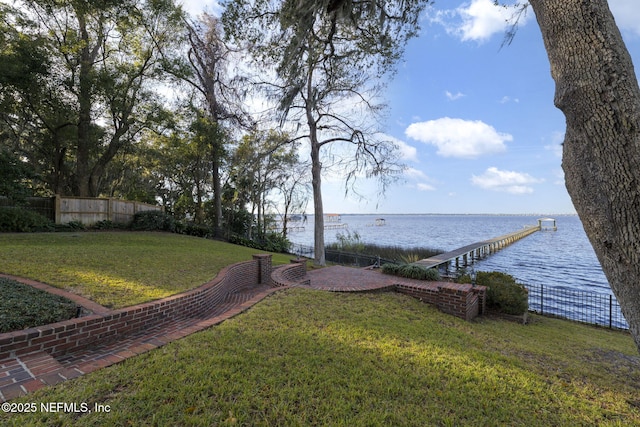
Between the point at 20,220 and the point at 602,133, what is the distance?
15.6 metres

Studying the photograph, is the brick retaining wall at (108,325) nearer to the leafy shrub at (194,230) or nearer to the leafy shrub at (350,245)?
the leafy shrub at (194,230)

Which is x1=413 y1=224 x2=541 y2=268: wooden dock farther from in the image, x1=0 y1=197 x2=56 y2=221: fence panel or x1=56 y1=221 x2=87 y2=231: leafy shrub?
x1=0 y1=197 x2=56 y2=221: fence panel

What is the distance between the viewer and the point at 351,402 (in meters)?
2.18

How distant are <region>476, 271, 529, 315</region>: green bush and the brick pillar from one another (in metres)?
5.79

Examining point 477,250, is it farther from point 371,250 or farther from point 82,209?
point 82,209

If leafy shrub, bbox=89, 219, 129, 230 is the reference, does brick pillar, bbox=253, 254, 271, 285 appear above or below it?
below

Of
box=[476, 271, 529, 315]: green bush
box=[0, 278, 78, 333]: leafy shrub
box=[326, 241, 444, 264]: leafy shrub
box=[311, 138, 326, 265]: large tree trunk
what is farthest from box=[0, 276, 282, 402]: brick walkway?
box=[326, 241, 444, 264]: leafy shrub

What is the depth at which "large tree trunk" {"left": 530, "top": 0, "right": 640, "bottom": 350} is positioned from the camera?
1857 millimetres

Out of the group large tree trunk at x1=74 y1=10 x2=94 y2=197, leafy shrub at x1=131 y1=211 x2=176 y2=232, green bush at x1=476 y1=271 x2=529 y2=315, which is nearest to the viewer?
green bush at x1=476 y1=271 x2=529 y2=315

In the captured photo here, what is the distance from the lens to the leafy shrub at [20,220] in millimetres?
9961

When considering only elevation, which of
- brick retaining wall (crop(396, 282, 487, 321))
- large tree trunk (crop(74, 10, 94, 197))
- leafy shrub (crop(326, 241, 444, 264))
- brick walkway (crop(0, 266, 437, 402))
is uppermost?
large tree trunk (crop(74, 10, 94, 197))

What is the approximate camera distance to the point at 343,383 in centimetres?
242

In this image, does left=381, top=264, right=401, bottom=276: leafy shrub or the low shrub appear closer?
left=381, top=264, right=401, bottom=276: leafy shrub

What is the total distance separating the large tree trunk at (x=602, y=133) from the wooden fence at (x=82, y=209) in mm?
16237
